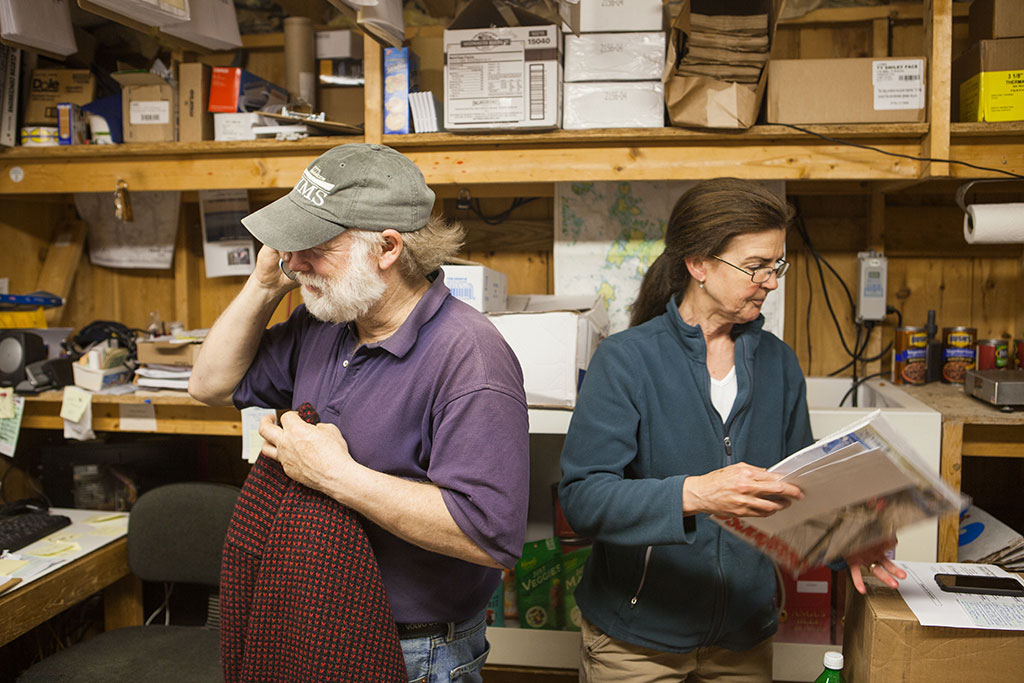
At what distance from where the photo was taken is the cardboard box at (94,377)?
7.47 feet

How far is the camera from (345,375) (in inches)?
49.8

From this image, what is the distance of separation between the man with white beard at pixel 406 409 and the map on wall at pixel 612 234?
1151mm

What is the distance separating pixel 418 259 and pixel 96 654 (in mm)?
1381

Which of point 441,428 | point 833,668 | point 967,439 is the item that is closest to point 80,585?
point 441,428

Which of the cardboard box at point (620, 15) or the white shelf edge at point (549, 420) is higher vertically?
the cardboard box at point (620, 15)

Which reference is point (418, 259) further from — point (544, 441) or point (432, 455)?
point (544, 441)

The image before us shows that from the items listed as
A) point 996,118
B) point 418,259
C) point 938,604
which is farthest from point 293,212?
point 996,118

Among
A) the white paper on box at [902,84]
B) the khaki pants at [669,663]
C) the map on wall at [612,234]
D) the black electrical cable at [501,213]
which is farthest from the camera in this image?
the black electrical cable at [501,213]

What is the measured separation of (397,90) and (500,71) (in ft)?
0.97

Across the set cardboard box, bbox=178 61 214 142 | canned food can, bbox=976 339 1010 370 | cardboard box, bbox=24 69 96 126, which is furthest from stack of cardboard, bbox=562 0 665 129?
cardboard box, bbox=24 69 96 126

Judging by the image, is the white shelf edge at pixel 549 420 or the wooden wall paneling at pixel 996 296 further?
the wooden wall paneling at pixel 996 296

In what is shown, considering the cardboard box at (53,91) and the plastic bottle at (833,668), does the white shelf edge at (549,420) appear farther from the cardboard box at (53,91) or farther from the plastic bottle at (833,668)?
the cardboard box at (53,91)

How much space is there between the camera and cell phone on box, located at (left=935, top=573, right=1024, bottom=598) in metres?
1.29

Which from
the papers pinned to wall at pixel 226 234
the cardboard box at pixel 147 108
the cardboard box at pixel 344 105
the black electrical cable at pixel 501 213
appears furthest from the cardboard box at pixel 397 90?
the papers pinned to wall at pixel 226 234
